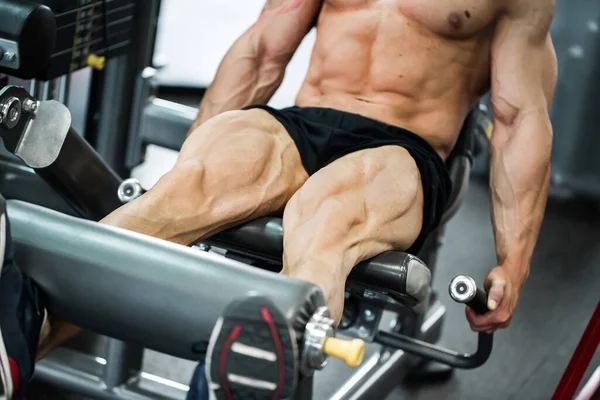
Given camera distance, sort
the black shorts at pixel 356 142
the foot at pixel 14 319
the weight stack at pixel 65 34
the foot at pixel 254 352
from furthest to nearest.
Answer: the black shorts at pixel 356 142, the weight stack at pixel 65 34, the foot at pixel 14 319, the foot at pixel 254 352

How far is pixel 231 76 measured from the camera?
72.2 inches

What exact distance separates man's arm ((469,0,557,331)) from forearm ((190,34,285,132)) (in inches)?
17.7

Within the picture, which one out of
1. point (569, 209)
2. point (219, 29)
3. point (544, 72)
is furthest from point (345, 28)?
point (219, 29)

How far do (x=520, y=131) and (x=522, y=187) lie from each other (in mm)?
98

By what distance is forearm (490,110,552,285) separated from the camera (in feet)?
5.36

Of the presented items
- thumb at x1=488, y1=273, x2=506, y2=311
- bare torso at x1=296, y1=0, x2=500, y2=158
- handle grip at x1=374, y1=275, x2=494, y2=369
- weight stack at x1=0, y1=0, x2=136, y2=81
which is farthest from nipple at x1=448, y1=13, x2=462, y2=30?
weight stack at x1=0, y1=0, x2=136, y2=81

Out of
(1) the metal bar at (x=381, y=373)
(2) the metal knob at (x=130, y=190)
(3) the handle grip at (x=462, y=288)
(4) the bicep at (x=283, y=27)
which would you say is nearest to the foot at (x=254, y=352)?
(3) the handle grip at (x=462, y=288)

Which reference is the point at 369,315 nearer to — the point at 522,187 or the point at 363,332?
the point at 363,332

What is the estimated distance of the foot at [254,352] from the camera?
889mm

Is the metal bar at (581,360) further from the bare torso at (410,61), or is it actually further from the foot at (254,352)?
the foot at (254,352)

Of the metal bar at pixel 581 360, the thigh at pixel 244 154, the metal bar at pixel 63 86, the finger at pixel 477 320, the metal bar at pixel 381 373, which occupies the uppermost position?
the thigh at pixel 244 154

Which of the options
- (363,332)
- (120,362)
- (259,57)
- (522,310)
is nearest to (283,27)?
(259,57)

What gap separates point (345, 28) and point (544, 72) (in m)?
0.37

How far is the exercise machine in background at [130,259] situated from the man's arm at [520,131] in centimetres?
15
